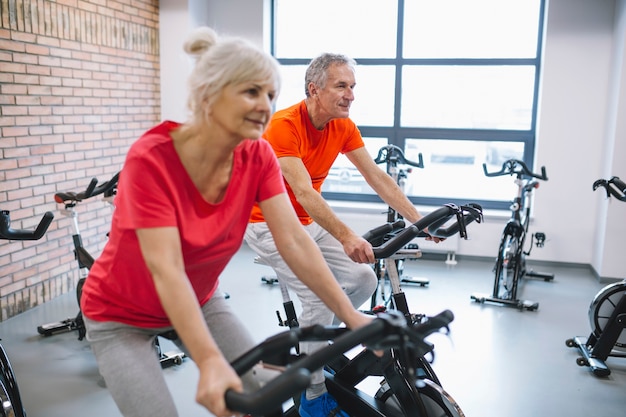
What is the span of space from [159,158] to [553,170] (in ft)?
16.9

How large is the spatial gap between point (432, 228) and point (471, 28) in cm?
452

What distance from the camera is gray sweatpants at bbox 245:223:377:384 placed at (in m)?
2.42

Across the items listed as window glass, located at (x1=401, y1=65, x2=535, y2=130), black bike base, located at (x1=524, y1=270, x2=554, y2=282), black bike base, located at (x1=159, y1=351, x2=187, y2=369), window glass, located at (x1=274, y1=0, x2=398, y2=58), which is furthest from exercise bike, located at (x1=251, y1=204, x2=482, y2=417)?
window glass, located at (x1=274, y1=0, x2=398, y2=58)

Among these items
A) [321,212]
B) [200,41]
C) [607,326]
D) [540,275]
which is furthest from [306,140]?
[540,275]

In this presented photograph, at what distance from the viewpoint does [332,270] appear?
2506 millimetres

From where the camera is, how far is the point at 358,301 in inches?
100

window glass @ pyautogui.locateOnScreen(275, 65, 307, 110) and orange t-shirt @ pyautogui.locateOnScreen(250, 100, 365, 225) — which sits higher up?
window glass @ pyautogui.locateOnScreen(275, 65, 307, 110)

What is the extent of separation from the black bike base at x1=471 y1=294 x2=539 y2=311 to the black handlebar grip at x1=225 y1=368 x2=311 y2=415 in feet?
12.5

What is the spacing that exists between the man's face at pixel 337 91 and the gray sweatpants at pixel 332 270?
0.53m

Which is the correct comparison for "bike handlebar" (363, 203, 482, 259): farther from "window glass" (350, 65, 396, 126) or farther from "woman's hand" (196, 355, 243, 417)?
"window glass" (350, 65, 396, 126)

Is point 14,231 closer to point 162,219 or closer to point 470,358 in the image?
point 162,219

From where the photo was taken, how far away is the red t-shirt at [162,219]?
1.32 metres

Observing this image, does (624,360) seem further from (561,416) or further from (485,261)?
(485,261)

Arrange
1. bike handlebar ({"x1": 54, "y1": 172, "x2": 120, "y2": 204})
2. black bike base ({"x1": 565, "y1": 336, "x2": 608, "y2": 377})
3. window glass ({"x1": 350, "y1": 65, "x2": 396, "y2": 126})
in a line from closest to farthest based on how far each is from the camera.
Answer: black bike base ({"x1": 565, "y1": 336, "x2": 608, "y2": 377}) < bike handlebar ({"x1": 54, "y1": 172, "x2": 120, "y2": 204}) < window glass ({"x1": 350, "y1": 65, "x2": 396, "y2": 126})
